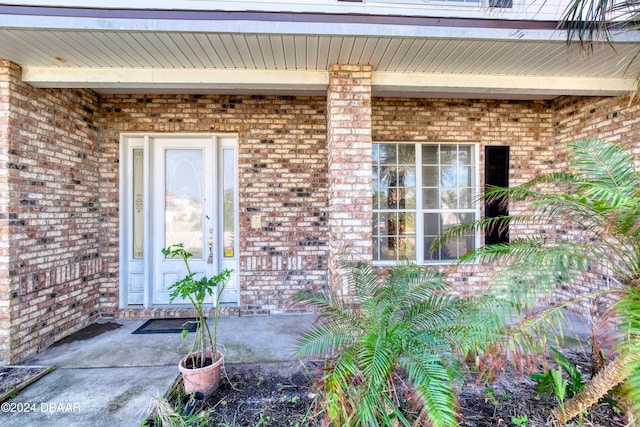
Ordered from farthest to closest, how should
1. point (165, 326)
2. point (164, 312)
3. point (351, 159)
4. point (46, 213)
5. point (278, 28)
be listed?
point (164, 312) < point (165, 326) < point (46, 213) < point (351, 159) < point (278, 28)

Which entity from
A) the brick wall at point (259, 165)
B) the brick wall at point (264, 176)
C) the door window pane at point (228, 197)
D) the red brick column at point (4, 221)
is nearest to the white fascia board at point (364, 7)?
the brick wall at point (259, 165)

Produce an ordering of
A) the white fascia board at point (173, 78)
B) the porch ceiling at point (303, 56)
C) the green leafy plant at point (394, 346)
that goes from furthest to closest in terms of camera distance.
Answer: the white fascia board at point (173, 78)
the porch ceiling at point (303, 56)
the green leafy plant at point (394, 346)

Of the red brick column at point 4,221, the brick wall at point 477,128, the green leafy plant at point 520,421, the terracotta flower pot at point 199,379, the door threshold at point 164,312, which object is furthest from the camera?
the brick wall at point 477,128

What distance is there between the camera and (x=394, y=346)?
1892 millimetres

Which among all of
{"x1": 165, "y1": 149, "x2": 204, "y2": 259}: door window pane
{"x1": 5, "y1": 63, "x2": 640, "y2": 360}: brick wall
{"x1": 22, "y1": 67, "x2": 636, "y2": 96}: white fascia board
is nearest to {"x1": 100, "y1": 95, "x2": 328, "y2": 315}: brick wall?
{"x1": 5, "y1": 63, "x2": 640, "y2": 360}: brick wall

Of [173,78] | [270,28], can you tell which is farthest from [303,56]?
[173,78]

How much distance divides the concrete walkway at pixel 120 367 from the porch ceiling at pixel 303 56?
2944 mm

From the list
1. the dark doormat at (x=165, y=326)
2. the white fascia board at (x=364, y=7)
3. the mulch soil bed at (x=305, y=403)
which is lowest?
the mulch soil bed at (x=305, y=403)

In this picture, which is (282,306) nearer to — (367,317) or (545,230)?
(367,317)

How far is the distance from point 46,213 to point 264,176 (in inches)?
100

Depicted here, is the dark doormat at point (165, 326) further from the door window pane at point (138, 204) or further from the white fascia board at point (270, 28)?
the white fascia board at point (270, 28)

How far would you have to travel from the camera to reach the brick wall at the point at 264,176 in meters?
4.11

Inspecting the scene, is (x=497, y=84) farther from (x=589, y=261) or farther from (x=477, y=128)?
(x=589, y=261)

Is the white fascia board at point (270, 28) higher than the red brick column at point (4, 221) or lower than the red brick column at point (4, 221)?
higher
